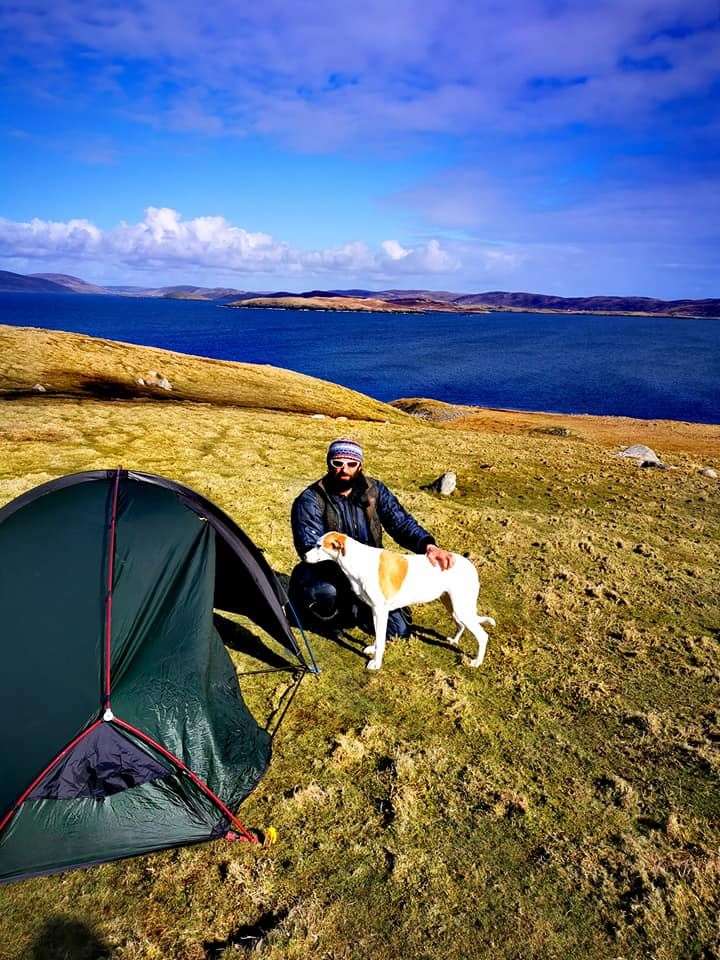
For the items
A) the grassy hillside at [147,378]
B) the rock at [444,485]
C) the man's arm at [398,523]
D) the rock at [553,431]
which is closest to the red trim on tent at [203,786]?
the man's arm at [398,523]

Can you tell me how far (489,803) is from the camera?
574 centimetres

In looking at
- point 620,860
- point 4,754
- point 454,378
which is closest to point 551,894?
point 620,860

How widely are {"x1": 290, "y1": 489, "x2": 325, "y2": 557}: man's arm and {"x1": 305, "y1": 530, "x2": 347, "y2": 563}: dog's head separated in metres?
0.38

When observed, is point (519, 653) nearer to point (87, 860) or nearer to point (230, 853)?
point (230, 853)

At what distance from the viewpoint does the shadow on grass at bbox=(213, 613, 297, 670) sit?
8.16 meters

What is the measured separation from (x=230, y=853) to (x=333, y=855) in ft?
2.97

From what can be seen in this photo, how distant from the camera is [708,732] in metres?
6.94

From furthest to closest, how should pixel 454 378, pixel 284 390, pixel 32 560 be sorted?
1. pixel 454 378
2. pixel 284 390
3. pixel 32 560

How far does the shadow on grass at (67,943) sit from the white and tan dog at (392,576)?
3.98m

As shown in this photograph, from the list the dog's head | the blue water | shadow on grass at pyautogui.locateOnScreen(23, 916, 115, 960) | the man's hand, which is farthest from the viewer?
the blue water

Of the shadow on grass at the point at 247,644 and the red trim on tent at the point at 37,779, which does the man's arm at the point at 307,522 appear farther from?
the red trim on tent at the point at 37,779

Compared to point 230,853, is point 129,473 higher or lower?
higher

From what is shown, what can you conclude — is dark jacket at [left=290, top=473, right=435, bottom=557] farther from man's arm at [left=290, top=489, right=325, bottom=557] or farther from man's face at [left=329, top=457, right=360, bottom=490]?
man's face at [left=329, top=457, right=360, bottom=490]

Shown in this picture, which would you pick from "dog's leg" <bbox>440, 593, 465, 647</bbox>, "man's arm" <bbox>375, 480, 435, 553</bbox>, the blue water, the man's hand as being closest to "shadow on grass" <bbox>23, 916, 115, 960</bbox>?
the man's hand
